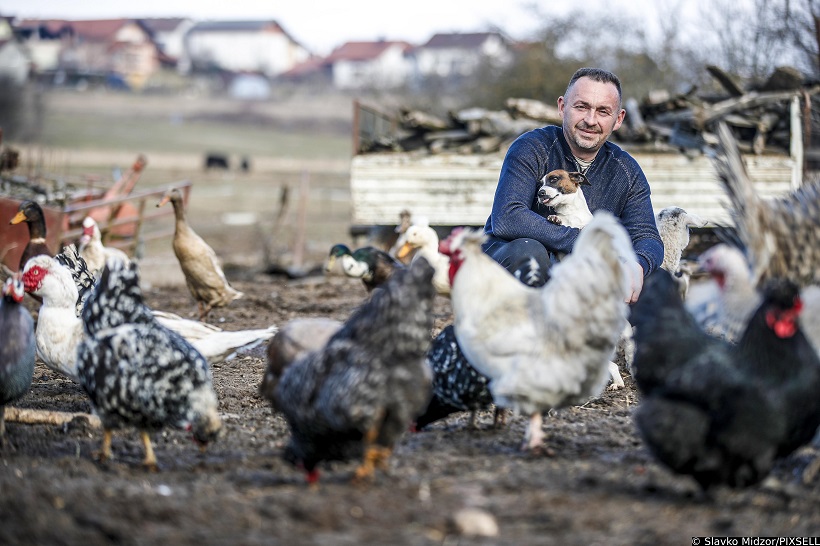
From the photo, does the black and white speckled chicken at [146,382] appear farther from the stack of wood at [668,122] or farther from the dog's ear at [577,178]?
the stack of wood at [668,122]

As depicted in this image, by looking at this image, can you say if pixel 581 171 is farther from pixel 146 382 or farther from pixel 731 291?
pixel 146 382

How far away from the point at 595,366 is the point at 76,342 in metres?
3.12

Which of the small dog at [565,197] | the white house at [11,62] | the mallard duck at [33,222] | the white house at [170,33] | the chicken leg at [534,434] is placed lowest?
the chicken leg at [534,434]

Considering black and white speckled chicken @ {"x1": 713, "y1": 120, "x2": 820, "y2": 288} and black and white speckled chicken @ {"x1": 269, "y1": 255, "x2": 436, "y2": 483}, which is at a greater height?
black and white speckled chicken @ {"x1": 713, "y1": 120, "x2": 820, "y2": 288}

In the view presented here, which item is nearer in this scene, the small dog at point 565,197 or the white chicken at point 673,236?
the small dog at point 565,197

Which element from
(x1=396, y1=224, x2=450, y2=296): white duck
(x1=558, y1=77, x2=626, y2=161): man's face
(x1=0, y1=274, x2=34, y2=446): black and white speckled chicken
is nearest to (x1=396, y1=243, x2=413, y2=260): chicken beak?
(x1=396, y1=224, x2=450, y2=296): white duck

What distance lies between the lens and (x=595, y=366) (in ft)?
14.9

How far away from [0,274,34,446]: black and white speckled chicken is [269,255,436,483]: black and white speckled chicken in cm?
172

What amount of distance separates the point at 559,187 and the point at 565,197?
0.09 metres

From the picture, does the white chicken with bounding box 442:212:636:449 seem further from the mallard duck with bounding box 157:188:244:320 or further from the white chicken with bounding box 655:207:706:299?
the mallard duck with bounding box 157:188:244:320

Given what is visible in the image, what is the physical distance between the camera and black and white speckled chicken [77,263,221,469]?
14.7 ft

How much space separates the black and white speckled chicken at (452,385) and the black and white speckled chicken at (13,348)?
7.17 ft

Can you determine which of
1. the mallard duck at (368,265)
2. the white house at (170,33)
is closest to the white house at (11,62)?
the mallard duck at (368,265)

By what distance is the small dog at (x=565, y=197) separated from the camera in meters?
5.98
